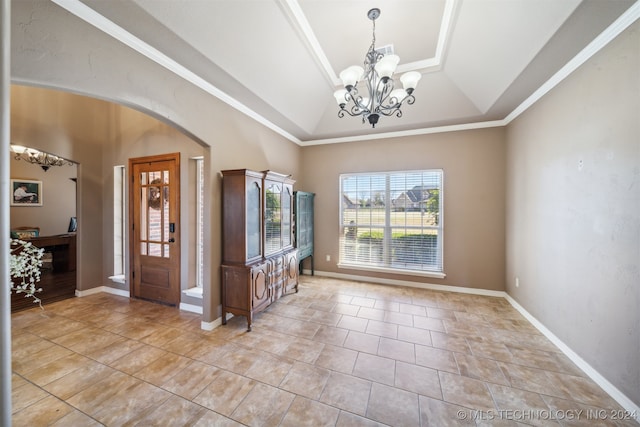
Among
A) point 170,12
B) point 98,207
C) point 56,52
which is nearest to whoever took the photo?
point 56,52

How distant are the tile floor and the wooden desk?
53cm

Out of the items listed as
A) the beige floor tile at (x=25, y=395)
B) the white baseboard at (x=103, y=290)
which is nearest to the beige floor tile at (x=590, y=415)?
the beige floor tile at (x=25, y=395)

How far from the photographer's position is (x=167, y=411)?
1708 mm

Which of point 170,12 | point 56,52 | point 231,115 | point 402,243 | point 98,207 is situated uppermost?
point 170,12

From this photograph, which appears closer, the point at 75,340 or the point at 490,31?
the point at 490,31

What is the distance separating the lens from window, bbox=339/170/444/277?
4.33 metres

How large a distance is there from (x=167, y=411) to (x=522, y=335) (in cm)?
369

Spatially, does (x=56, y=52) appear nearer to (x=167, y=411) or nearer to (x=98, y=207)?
(x=167, y=411)

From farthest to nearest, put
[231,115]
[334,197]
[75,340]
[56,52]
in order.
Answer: [334,197] < [231,115] < [75,340] < [56,52]

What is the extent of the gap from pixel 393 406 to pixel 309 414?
2.12 ft

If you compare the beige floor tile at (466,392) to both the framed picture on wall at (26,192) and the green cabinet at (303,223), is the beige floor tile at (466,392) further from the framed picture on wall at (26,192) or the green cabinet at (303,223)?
the framed picture on wall at (26,192)

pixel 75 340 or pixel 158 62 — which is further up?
pixel 158 62

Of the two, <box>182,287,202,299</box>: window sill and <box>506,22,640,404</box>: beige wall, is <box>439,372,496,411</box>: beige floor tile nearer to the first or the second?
<box>506,22,640,404</box>: beige wall

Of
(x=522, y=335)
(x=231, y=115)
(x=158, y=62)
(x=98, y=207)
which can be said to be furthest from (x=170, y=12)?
(x=522, y=335)
